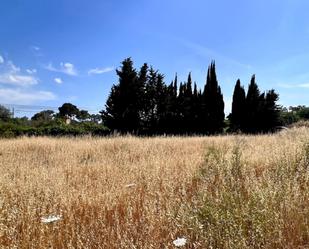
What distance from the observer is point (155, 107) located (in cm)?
2889

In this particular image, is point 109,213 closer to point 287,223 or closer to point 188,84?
point 287,223

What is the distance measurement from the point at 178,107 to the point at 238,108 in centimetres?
697

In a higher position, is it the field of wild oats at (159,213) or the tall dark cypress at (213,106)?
the tall dark cypress at (213,106)

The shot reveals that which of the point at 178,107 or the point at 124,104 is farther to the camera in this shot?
the point at 178,107

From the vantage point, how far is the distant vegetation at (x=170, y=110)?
27266 mm

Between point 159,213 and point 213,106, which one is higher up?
point 213,106

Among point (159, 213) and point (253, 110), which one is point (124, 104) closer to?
point (253, 110)

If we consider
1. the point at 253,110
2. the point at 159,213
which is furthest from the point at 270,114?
the point at 159,213

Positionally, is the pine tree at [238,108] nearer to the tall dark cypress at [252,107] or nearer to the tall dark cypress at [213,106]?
the tall dark cypress at [252,107]

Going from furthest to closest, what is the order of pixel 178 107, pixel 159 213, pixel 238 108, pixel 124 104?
pixel 238 108 → pixel 178 107 → pixel 124 104 → pixel 159 213

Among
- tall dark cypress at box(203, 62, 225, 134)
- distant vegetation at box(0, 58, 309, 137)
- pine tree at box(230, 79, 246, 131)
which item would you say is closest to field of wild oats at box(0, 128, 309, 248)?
distant vegetation at box(0, 58, 309, 137)

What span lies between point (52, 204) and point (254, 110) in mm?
30696

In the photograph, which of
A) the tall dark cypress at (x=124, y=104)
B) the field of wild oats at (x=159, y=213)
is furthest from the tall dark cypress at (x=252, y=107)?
the field of wild oats at (x=159, y=213)

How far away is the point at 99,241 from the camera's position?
2783 millimetres
